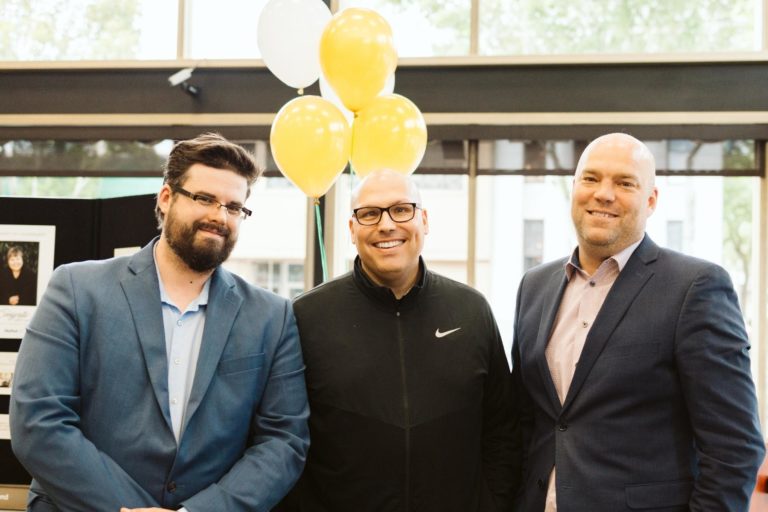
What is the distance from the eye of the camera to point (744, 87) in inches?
197

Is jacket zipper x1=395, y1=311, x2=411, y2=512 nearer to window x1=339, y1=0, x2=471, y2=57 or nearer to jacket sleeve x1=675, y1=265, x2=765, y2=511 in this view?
jacket sleeve x1=675, y1=265, x2=765, y2=511

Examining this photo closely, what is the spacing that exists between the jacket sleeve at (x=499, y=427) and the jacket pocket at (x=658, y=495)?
389mm

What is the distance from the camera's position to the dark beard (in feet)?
5.98

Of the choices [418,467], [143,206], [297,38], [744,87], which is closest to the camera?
[418,467]

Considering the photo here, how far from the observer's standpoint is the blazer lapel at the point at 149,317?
1694 millimetres

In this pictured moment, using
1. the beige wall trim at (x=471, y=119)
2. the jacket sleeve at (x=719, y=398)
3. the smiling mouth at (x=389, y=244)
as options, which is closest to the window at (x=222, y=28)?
the beige wall trim at (x=471, y=119)

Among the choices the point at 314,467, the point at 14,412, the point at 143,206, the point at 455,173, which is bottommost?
the point at 314,467

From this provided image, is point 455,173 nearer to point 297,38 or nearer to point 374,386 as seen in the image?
point 297,38

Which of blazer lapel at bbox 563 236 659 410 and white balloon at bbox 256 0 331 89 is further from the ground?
white balloon at bbox 256 0 331 89

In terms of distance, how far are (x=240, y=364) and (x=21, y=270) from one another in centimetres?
167

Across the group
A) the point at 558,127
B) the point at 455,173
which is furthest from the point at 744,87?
the point at 455,173

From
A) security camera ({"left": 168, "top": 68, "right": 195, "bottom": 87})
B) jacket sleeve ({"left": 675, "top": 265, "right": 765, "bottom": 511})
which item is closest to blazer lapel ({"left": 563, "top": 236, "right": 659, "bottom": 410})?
jacket sleeve ({"left": 675, "top": 265, "right": 765, "bottom": 511})

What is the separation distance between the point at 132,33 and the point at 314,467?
4.77 metres

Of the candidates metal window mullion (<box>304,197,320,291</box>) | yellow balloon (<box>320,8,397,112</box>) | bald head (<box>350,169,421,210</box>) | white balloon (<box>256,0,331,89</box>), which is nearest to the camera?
bald head (<box>350,169,421,210</box>)
